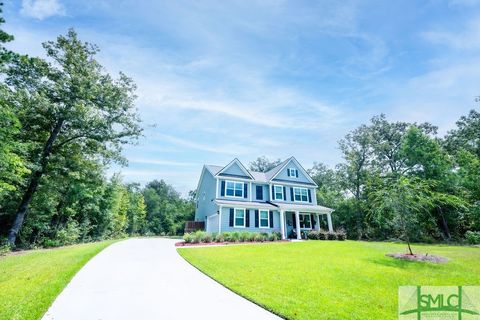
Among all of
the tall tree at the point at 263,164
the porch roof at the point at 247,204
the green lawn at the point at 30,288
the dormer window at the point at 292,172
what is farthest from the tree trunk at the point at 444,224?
the green lawn at the point at 30,288

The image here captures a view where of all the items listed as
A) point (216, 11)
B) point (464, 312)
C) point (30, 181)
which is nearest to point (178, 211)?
point (30, 181)

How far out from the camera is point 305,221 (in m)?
26.8

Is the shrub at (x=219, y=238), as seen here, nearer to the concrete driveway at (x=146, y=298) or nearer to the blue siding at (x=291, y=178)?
the blue siding at (x=291, y=178)

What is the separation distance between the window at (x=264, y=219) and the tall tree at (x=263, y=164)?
86.2 feet

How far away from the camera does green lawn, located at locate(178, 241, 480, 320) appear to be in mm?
4848

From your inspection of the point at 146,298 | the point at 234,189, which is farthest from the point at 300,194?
the point at 146,298

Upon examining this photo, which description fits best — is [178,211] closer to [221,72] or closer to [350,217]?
[350,217]

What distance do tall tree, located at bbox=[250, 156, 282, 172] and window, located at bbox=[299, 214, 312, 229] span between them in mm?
23618

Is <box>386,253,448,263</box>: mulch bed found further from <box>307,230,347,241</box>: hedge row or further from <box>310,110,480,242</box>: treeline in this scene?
<box>307,230,347,241</box>: hedge row

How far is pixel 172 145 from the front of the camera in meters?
22.0

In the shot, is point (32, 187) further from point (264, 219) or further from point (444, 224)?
point (444, 224)

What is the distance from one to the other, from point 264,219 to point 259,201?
8.16ft

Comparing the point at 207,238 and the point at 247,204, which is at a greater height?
the point at 247,204
